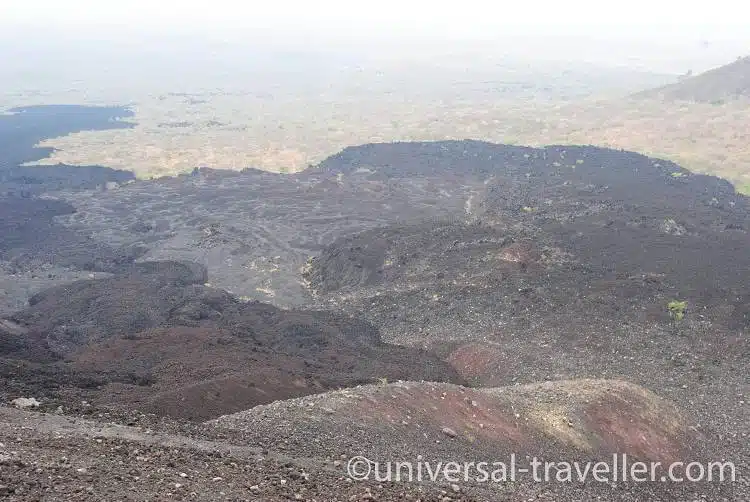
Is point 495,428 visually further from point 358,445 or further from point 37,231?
point 37,231

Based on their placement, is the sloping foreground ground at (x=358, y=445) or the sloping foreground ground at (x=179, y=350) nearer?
the sloping foreground ground at (x=358, y=445)

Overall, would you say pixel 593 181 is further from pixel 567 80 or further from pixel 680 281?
pixel 567 80

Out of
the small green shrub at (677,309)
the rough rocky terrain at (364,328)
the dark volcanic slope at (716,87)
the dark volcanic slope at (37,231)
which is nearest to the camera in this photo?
the rough rocky terrain at (364,328)

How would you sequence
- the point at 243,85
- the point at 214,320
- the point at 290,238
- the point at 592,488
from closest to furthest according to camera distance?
the point at 592,488
the point at 214,320
the point at 290,238
the point at 243,85

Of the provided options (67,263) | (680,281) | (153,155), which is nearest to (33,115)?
(153,155)

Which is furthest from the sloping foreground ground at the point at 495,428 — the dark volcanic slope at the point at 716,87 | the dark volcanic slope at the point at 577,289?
the dark volcanic slope at the point at 716,87

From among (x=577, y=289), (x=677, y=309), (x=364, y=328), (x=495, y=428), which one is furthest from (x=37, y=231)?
(x=677, y=309)

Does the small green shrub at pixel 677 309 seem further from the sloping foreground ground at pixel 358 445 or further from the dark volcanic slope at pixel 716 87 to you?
the dark volcanic slope at pixel 716 87
